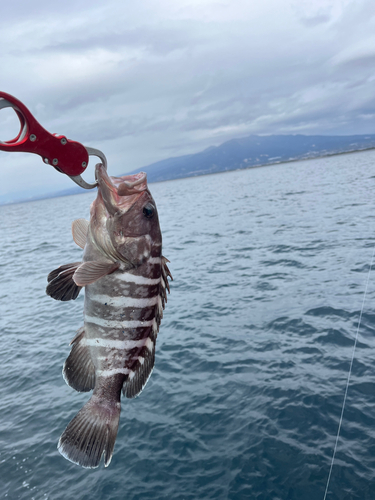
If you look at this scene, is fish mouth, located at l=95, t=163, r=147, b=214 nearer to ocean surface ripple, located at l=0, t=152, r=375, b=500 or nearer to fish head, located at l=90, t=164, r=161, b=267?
fish head, located at l=90, t=164, r=161, b=267

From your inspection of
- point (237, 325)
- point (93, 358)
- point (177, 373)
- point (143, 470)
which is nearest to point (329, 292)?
point (237, 325)

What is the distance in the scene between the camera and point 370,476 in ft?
22.1

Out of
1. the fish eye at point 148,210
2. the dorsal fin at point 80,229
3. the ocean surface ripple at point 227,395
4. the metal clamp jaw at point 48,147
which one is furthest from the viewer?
the ocean surface ripple at point 227,395

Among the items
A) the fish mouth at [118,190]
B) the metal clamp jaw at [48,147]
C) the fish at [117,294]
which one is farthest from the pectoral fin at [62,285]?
the metal clamp jaw at [48,147]

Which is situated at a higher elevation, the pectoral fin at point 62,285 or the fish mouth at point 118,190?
the fish mouth at point 118,190

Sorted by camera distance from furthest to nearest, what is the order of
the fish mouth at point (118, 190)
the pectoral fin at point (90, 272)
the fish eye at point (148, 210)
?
the fish eye at point (148, 210) < the fish mouth at point (118, 190) < the pectoral fin at point (90, 272)

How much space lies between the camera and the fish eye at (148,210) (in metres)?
3.79

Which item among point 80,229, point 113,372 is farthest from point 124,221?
point 113,372

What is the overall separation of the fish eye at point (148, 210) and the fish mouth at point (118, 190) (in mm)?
129

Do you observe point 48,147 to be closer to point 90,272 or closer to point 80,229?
point 80,229

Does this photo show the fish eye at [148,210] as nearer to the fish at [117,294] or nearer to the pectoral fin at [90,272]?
the fish at [117,294]

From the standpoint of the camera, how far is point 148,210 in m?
3.80

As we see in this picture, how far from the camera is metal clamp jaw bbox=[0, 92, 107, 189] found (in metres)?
3.10

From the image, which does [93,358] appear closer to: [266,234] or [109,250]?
[109,250]
